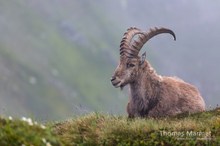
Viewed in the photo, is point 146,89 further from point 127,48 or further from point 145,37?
point 145,37

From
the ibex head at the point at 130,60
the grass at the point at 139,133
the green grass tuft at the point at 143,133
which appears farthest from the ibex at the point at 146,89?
the green grass tuft at the point at 143,133

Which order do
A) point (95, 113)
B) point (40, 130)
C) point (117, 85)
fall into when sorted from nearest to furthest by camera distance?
point (40, 130), point (95, 113), point (117, 85)

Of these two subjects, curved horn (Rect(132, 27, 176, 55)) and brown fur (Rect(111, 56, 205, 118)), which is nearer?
brown fur (Rect(111, 56, 205, 118))

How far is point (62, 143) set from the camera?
1038 cm

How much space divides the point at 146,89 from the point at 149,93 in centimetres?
18

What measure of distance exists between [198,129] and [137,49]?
6416mm

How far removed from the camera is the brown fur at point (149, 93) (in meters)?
18.4

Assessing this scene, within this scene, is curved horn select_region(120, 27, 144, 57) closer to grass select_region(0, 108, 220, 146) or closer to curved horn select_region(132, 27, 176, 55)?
curved horn select_region(132, 27, 176, 55)

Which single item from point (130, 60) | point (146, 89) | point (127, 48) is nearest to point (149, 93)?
point (146, 89)

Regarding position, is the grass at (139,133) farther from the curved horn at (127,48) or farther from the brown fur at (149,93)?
the curved horn at (127,48)

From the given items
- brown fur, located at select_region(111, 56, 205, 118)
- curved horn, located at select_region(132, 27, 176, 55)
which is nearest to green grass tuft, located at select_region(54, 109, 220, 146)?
brown fur, located at select_region(111, 56, 205, 118)

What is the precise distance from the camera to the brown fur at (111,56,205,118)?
18.4 meters

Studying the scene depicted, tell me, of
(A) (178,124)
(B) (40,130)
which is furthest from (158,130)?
(B) (40,130)

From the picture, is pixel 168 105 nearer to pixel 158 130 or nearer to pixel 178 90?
pixel 178 90
